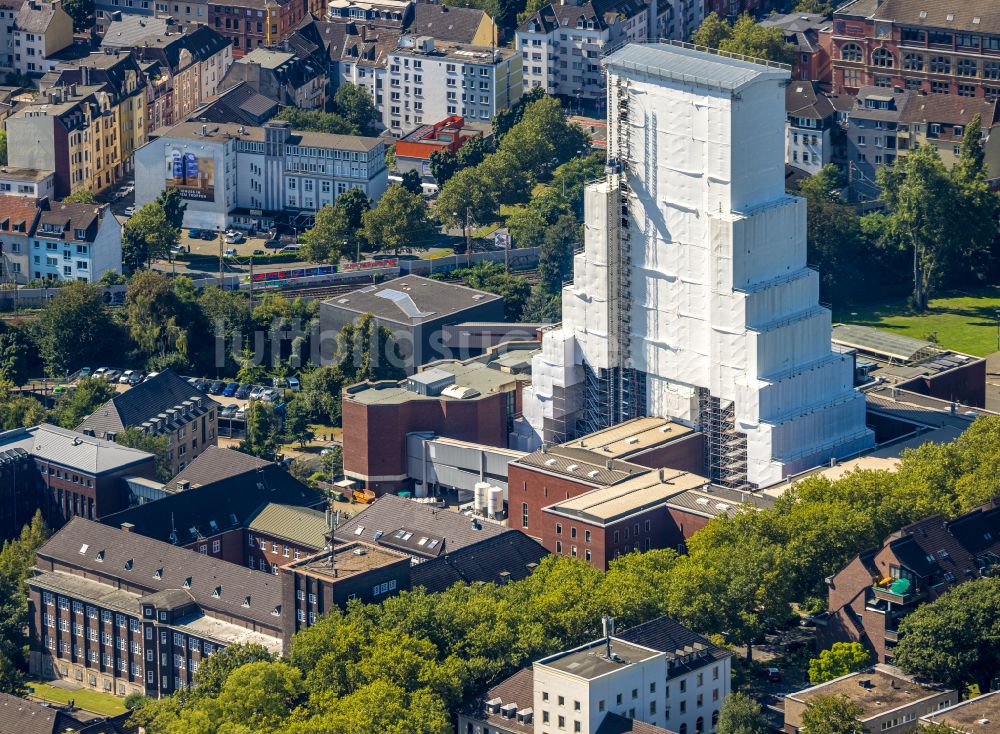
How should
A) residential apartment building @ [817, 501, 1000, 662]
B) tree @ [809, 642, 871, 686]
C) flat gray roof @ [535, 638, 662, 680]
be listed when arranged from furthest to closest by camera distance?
residential apartment building @ [817, 501, 1000, 662] < tree @ [809, 642, 871, 686] < flat gray roof @ [535, 638, 662, 680]

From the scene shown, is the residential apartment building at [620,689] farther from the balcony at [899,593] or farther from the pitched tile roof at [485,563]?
the pitched tile roof at [485,563]

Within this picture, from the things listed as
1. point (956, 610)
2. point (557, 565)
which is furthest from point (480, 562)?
point (956, 610)

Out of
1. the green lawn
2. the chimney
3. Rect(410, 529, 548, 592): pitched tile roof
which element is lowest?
the green lawn

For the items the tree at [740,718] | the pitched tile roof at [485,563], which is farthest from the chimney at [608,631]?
the pitched tile roof at [485,563]

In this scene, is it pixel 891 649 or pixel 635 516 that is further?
pixel 635 516

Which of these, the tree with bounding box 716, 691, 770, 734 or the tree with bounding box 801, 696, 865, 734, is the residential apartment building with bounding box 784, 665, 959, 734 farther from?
the tree with bounding box 716, 691, 770, 734

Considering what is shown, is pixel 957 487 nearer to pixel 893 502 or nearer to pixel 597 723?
pixel 893 502

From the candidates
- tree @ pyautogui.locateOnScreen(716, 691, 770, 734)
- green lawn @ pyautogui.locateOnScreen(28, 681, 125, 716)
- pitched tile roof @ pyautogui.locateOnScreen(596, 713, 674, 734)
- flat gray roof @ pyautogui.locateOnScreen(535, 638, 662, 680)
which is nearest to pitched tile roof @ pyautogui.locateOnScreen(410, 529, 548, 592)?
flat gray roof @ pyautogui.locateOnScreen(535, 638, 662, 680)
